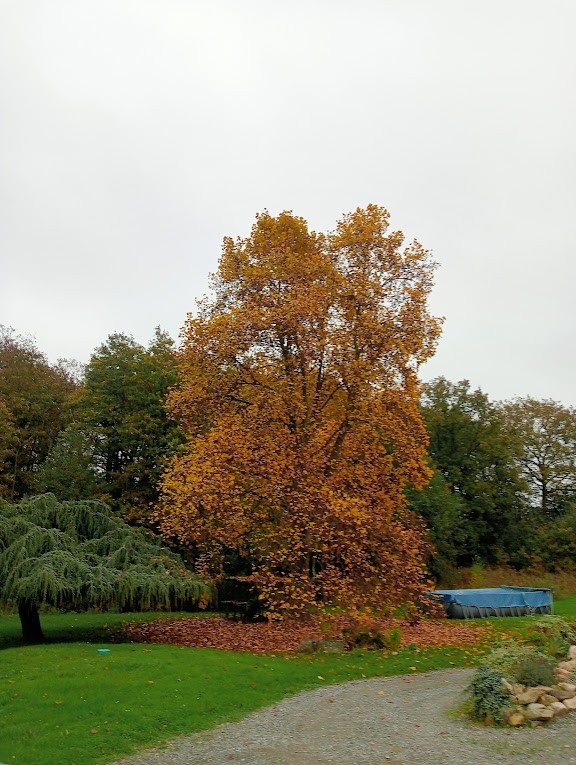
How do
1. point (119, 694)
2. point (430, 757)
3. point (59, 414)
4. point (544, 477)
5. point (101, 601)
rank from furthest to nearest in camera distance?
1. point (544, 477)
2. point (59, 414)
3. point (101, 601)
4. point (119, 694)
5. point (430, 757)

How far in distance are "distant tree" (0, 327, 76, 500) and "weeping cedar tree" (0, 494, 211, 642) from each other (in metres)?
17.2

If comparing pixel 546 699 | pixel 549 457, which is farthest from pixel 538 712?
pixel 549 457

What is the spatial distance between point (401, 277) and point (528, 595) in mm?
12064

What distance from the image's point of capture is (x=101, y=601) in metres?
15.3

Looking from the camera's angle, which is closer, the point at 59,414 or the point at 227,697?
the point at 227,697

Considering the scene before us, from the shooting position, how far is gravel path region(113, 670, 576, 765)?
293 inches

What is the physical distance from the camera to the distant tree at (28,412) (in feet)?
116

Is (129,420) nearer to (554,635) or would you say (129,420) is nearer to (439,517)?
(439,517)

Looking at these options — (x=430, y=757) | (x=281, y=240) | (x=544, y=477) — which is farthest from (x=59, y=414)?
(x=430, y=757)

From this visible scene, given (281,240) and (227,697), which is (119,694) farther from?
(281,240)

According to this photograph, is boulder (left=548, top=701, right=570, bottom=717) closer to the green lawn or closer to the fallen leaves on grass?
the green lawn

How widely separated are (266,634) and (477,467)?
72.4 ft

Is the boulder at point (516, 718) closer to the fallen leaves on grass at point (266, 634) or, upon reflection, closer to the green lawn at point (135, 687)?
the green lawn at point (135, 687)

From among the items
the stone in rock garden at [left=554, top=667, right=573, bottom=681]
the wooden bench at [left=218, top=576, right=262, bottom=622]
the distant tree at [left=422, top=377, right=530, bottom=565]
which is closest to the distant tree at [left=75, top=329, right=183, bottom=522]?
the wooden bench at [left=218, top=576, right=262, bottom=622]
